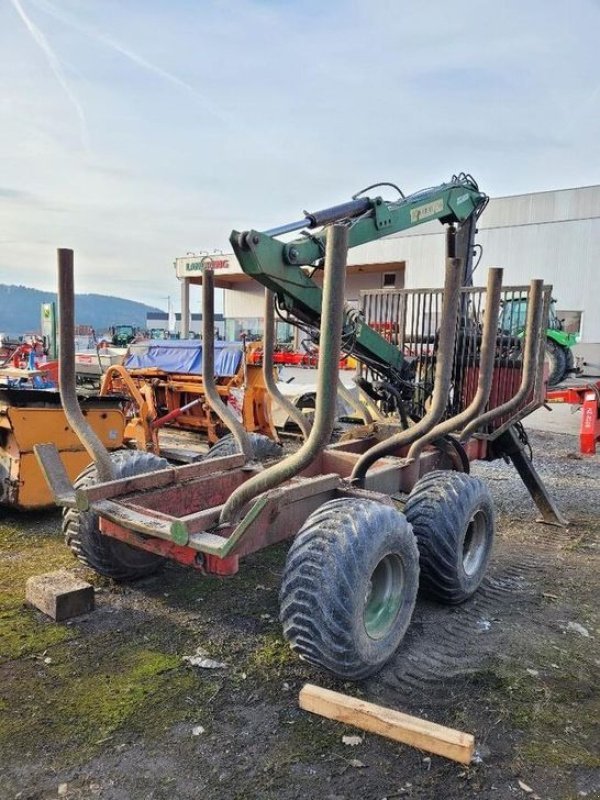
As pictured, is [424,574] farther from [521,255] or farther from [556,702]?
[521,255]

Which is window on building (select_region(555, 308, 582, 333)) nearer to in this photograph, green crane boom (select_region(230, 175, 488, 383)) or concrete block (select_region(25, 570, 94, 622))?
green crane boom (select_region(230, 175, 488, 383))

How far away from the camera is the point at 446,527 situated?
3.69 metres


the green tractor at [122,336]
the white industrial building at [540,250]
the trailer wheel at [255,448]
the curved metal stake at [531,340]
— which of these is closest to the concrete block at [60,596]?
the trailer wheel at [255,448]

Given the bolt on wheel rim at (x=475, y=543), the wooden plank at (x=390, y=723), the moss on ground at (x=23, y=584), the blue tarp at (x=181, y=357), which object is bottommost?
the moss on ground at (x=23, y=584)

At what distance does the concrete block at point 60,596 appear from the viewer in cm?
354

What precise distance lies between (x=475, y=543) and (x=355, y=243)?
233cm

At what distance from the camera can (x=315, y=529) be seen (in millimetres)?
2924

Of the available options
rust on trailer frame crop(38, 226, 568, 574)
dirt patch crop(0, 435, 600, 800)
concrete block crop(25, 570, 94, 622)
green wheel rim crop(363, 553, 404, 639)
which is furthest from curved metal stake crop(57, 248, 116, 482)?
green wheel rim crop(363, 553, 404, 639)

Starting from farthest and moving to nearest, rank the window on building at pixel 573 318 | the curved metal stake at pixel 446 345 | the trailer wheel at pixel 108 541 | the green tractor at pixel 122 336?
the green tractor at pixel 122 336 → the window on building at pixel 573 318 → the trailer wheel at pixel 108 541 → the curved metal stake at pixel 446 345

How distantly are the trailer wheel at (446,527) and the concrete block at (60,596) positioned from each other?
2.03m

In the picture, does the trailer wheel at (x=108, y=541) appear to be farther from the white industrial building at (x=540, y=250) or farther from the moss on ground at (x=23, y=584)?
the white industrial building at (x=540, y=250)

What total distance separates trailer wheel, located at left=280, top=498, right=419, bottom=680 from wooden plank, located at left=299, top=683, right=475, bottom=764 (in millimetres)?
157

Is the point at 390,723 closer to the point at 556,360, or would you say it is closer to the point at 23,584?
the point at 23,584

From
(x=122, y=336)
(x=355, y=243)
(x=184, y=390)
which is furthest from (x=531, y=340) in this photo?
(x=122, y=336)
